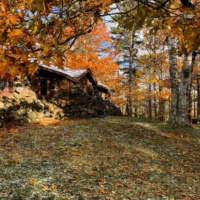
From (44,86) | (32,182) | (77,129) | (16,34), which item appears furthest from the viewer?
(44,86)

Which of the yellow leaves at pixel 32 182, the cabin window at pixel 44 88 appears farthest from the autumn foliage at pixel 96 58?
the yellow leaves at pixel 32 182

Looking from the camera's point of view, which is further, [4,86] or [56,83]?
[56,83]

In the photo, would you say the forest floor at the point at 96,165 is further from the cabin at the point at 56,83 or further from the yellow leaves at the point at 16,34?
the cabin at the point at 56,83

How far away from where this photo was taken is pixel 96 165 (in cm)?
713

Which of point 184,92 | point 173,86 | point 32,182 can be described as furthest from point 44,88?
point 32,182

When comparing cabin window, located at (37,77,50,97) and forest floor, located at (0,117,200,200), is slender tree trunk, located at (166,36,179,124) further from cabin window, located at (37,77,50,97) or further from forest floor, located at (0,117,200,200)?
cabin window, located at (37,77,50,97)

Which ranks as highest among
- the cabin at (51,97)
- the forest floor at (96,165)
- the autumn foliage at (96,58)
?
the autumn foliage at (96,58)

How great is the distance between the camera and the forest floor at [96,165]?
5371mm

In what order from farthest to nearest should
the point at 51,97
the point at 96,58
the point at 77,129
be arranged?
the point at 96,58 → the point at 51,97 → the point at 77,129

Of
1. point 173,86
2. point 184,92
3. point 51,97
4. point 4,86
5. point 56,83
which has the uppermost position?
point 56,83

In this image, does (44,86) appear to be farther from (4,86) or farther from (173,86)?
(173,86)

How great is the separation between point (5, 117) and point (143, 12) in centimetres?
1216

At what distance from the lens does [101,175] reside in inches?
252

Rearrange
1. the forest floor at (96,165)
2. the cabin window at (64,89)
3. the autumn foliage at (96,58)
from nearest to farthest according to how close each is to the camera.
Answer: the forest floor at (96,165) < the cabin window at (64,89) < the autumn foliage at (96,58)
